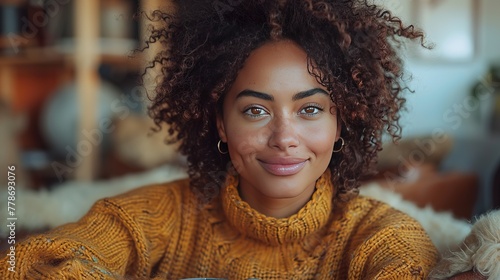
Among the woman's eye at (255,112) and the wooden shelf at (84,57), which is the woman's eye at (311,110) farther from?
the wooden shelf at (84,57)

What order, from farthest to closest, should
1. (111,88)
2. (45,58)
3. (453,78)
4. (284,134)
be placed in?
(453,78) < (111,88) < (45,58) < (284,134)

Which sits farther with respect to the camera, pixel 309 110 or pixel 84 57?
pixel 84 57

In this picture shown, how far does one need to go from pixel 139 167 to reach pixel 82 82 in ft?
2.16

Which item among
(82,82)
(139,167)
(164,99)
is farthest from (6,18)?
(164,99)

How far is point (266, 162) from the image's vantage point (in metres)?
1.07

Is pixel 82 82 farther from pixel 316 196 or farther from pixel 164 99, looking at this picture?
pixel 316 196

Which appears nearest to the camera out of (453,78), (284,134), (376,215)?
(284,134)

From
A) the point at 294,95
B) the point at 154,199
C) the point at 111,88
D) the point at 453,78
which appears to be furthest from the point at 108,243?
the point at 453,78

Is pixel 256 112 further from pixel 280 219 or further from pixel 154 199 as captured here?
pixel 154 199

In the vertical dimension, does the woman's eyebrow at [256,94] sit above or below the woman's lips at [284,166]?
above

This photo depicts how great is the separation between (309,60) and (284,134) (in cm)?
13

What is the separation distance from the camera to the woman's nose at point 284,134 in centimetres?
103

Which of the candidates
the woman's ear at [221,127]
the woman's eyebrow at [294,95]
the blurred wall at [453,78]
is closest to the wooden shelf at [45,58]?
the blurred wall at [453,78]

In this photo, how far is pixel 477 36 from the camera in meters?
3.71
